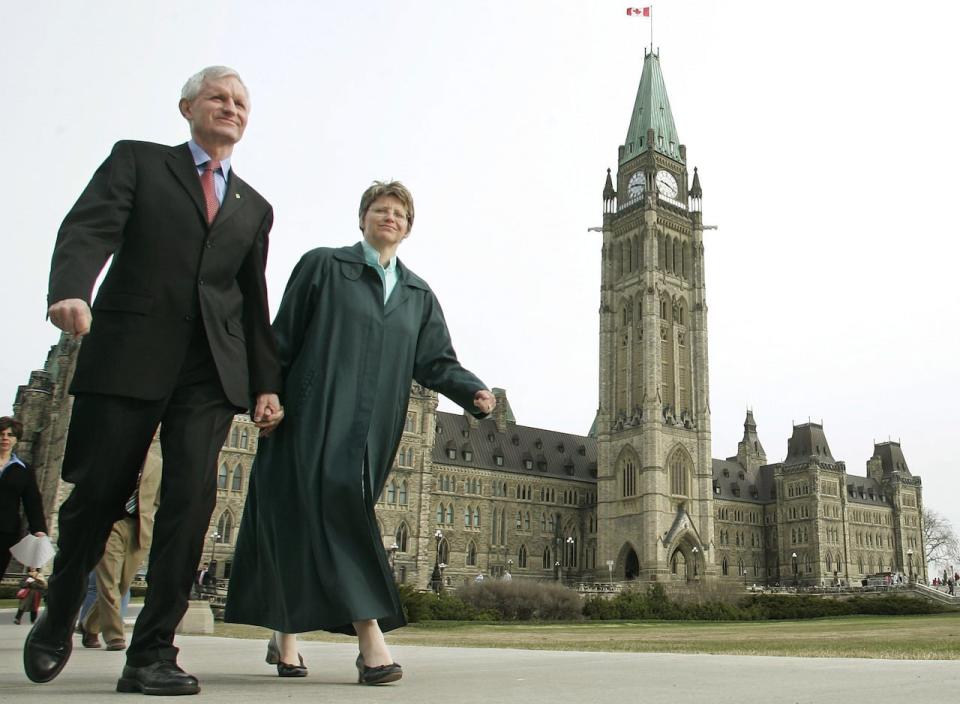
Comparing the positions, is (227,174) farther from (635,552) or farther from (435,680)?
(635,552)

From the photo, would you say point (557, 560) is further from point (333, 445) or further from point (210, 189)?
point (210, 189)

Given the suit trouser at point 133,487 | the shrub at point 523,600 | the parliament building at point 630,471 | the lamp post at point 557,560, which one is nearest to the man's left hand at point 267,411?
the suit trouser at point 133,487

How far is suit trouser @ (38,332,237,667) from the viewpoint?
135 inches

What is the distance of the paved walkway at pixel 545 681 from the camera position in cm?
305

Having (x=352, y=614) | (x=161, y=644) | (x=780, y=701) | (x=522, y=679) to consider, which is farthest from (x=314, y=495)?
(x=780, y=701)

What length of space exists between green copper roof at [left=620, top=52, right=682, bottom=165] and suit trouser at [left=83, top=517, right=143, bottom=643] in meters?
66.0

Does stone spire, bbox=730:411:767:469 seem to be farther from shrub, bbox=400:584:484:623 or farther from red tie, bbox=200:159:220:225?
red tie, bbox=200:159:220:225

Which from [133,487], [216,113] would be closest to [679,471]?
[216,113]

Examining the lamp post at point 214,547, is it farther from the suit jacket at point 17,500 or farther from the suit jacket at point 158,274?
the suit jacket at point 158,274

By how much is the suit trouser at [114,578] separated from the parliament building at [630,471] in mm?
42495

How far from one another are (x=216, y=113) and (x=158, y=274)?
86 centimetres

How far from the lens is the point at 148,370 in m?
3.46

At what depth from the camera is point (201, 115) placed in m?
3.95

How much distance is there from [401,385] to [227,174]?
1391 millimetres
